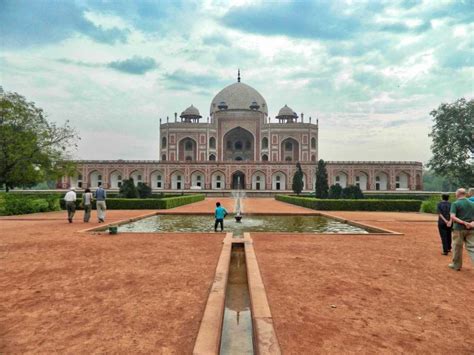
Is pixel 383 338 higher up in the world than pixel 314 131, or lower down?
lower down

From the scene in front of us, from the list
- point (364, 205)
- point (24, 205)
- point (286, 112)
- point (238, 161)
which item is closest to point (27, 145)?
point (24, 205)

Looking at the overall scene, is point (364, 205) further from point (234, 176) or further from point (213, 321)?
point (234, 176)

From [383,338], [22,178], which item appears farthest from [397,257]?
[22,178]

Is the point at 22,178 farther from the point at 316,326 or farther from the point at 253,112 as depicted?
the point at 253,112

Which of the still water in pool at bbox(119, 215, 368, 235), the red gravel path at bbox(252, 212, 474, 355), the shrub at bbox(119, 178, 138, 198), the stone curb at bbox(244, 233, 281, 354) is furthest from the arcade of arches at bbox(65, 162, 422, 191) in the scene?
the stone curb at bbox(244, 233, 281, 354)

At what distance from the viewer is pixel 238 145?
50875mm

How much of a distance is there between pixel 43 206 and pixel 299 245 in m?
A: 13.2

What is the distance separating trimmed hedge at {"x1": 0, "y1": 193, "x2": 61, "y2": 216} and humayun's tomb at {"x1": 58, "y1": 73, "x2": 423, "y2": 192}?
74.2 feet

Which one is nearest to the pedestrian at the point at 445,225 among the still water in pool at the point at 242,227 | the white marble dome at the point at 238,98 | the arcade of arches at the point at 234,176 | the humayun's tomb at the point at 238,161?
the still water in pool at the point at 242,227

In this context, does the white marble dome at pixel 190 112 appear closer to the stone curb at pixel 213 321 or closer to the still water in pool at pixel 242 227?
the still water in pool at pixel 242 227

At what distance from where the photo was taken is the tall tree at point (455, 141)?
82.8ft

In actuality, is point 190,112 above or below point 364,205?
above

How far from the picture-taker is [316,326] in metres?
2.77

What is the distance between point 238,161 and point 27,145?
26.3m
